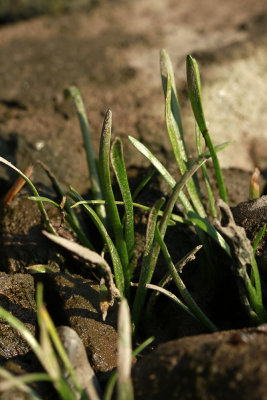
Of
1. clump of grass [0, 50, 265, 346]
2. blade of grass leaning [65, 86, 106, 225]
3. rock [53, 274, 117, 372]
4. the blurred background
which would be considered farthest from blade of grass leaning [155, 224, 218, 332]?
the blurred background

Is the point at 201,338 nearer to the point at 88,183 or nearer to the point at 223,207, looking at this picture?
the point at 223,207

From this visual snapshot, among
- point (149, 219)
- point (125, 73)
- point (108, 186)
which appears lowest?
point (149, 219)

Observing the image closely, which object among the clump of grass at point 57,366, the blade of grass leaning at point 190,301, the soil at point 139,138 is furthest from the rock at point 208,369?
the blade of grass leaning at point 190,301

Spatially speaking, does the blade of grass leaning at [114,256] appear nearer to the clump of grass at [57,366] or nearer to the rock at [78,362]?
the rock at [78,362]

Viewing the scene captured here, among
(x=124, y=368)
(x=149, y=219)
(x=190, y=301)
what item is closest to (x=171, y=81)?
(x=149, y=219)

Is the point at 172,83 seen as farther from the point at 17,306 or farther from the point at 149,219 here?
the point at 17,306
